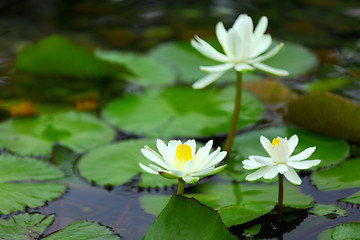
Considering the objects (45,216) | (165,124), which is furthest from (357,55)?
(45,216)

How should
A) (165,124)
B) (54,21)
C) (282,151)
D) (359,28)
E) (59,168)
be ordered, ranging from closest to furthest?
1. (282,151)
2. (59,168)
3. (165,124)
4. (359,28)
5. (54,21)

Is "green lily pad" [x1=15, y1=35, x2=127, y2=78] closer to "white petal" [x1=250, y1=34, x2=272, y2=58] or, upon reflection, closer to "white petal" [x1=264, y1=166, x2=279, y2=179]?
"white petal" [x1=250, y1=34, x2=272, y2=58]

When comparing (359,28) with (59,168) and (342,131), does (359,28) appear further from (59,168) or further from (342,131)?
(59,168)

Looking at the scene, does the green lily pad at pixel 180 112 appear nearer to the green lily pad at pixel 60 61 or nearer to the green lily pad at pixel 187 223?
the green lily pad at pixel 60 61

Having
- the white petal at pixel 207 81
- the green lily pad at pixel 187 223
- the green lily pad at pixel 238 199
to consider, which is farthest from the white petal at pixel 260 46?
the green lily pad at pixel 187 223

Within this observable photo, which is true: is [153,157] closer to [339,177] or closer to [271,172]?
[271,172]
